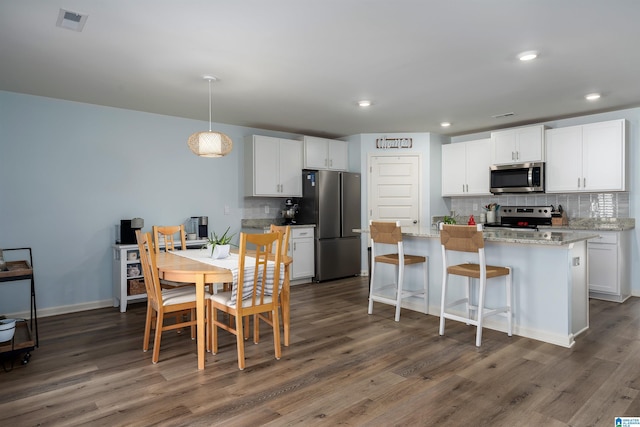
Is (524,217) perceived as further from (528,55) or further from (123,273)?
(123,273)

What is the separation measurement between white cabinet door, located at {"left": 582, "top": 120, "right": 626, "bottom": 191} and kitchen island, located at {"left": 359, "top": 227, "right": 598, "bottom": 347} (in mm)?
1843

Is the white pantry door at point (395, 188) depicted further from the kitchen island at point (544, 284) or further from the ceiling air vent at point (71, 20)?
the ceiling air vent at point (71, 20)

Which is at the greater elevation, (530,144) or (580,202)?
(530,144)

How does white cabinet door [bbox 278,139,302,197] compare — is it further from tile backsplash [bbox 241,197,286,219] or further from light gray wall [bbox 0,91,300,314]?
light gray wall [bbox 0,91,300,314]

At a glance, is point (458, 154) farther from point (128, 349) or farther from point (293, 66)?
point (128, 349)

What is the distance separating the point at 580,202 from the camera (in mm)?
5355

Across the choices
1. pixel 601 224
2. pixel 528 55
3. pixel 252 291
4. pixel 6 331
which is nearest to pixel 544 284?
pixel 528 55

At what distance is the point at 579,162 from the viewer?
5.05 m

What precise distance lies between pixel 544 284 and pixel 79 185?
15.6 ft

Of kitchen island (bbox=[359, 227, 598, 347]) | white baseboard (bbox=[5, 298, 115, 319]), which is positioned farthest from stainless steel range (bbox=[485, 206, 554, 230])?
white baseboard (bbox=[5, 298, 115, 319])

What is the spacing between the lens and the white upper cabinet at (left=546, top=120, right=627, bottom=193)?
476 cm

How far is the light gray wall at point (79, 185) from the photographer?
412 centimetres

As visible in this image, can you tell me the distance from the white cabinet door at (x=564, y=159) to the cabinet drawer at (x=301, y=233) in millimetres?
3294

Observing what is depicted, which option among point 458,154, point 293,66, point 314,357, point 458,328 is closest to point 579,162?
point 458,154
